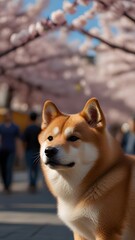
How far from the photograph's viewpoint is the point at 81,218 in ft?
15.5

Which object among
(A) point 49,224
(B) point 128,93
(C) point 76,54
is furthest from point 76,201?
(B) point 128,93

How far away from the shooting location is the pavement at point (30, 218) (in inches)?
302

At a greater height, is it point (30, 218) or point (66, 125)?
point (66, 125)

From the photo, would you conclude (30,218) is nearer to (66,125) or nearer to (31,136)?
(66,125)

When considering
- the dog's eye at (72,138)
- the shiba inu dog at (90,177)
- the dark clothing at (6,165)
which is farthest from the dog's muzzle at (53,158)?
the dark clothing at (6,165)

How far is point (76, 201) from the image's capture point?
478cm

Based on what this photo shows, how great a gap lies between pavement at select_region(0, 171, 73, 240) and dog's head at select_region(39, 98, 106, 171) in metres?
2.72

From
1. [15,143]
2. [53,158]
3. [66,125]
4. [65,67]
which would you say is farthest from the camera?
[65,67]

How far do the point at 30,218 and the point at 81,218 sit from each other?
507cm

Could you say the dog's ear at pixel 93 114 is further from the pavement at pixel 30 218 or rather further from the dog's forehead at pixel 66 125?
the pavement at pixel 30 218

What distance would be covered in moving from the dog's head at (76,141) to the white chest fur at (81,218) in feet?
0.98

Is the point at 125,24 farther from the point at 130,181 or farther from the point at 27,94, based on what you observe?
the point at 130,181

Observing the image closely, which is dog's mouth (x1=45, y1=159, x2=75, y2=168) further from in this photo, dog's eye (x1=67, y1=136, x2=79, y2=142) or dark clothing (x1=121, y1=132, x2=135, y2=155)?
dark clothing (x1=121, y1=132, x2=135, y2=155)

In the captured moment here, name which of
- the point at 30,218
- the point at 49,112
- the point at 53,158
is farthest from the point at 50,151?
the point at 30,218
